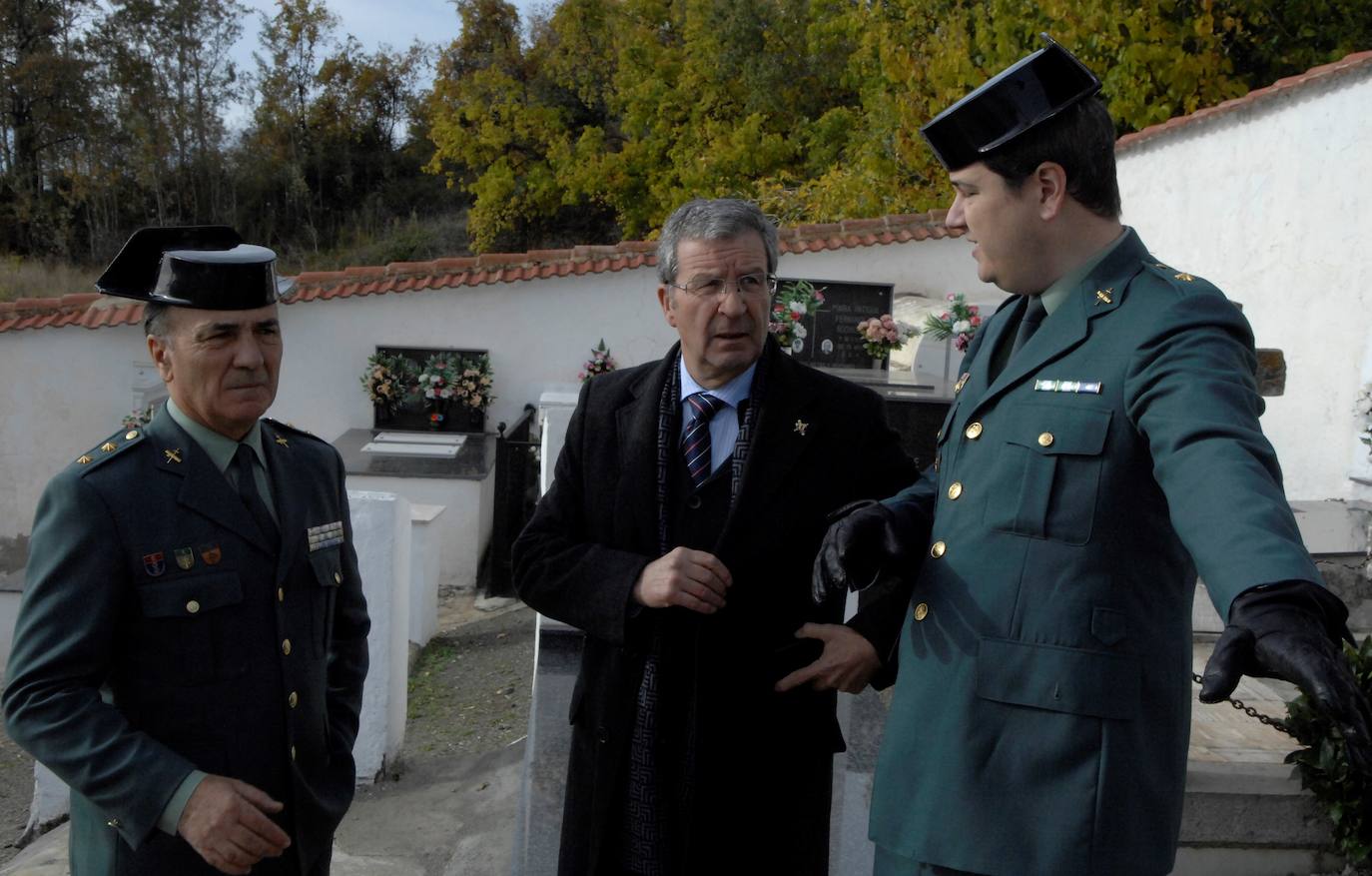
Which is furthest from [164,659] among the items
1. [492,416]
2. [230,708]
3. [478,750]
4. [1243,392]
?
[492,416]

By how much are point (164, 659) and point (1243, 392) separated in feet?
5.46

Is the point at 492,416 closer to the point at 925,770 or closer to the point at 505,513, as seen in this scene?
the point at 505,513

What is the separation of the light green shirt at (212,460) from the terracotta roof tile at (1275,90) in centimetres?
466

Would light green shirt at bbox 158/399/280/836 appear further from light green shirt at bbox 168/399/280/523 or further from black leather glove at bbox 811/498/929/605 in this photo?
black leather glove at bbox 811/498/929/605

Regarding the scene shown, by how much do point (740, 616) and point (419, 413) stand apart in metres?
10.7

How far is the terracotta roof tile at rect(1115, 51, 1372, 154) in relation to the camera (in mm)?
6797

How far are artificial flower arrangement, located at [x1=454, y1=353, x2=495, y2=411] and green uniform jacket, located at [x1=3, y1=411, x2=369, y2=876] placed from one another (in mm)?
10038

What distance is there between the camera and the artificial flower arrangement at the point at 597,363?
40.1 feet

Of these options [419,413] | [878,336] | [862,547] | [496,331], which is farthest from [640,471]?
[496,331]

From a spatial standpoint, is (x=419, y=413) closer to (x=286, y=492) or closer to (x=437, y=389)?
(x=437, y=389)

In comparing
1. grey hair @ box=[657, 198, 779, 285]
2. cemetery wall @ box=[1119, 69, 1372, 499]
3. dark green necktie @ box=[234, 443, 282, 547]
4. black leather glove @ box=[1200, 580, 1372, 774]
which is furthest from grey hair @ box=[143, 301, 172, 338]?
cemetery wall @ box=[1119, 69, 1372, 499]

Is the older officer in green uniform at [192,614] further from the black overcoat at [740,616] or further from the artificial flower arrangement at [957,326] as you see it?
the artificial flower arrangement at [957,326]

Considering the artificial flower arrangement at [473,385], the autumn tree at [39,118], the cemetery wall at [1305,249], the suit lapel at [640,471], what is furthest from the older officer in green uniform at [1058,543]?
the autumn tree at [39,118]

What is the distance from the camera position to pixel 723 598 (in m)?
2.03
